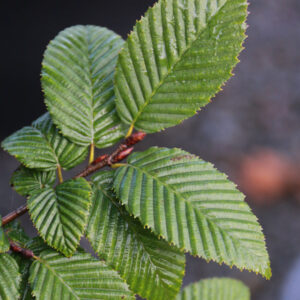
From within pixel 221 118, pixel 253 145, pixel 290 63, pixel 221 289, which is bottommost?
pixel 221 289

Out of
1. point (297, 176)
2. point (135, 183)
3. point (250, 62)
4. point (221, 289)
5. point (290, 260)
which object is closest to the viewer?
point (135, 183)

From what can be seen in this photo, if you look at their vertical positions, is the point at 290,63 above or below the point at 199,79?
A: above

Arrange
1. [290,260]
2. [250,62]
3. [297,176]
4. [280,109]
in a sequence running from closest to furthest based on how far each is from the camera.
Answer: [290,260], [297,176], [280,109], [250,62]

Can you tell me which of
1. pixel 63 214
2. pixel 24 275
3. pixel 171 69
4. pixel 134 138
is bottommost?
pixel 24 275

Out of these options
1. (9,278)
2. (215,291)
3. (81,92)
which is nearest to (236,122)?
(215,291)

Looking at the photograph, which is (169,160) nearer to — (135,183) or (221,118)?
(135,183)

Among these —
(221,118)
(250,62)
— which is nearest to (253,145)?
(221,118)

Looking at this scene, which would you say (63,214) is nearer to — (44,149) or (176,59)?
(44,149)

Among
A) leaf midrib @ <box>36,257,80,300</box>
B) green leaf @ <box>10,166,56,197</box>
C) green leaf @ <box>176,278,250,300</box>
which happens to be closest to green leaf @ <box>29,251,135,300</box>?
leaf midrib @ <box>36,257,80,300</box>
